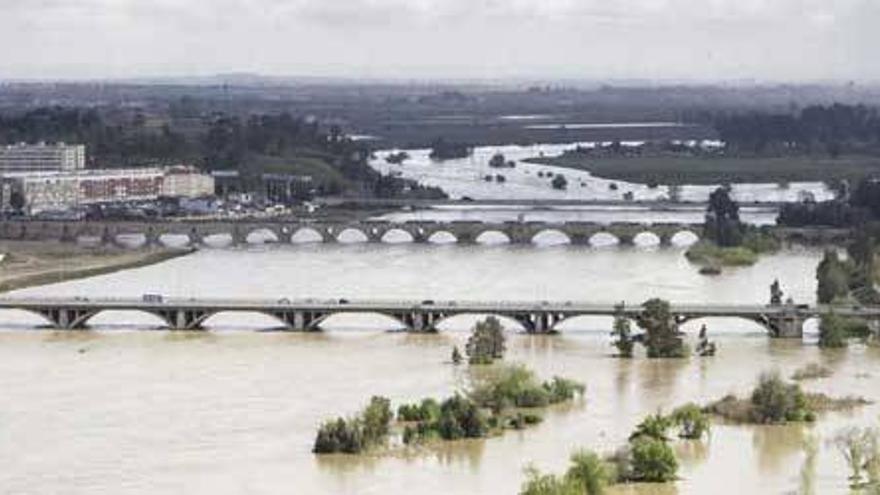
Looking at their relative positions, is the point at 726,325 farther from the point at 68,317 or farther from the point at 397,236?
the point at 397,236

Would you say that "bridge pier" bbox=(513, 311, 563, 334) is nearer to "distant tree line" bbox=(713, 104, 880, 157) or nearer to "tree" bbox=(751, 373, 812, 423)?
"tree" bbox=(751, 373, 812, 423)

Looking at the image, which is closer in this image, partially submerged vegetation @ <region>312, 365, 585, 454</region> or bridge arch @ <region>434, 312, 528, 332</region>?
partially submerged vegetation @ <region>312, 365, 585, 454</region>

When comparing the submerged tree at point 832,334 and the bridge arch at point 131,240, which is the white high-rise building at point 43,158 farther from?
the submerged tree at point 832,334

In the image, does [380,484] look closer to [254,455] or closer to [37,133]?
[254,455]

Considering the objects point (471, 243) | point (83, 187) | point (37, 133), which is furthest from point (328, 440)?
point (37, 133)

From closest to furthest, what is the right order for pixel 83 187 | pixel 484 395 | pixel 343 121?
pixel 484 395 < pixel 83 187 < pixel 343 121

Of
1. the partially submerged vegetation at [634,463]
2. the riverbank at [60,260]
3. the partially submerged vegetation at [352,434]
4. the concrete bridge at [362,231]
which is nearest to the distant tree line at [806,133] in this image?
the concrete bridge at [362,231]

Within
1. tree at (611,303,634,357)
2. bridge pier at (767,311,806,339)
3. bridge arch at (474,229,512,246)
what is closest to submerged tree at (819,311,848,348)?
bridge pier at (767,311,806,339)
